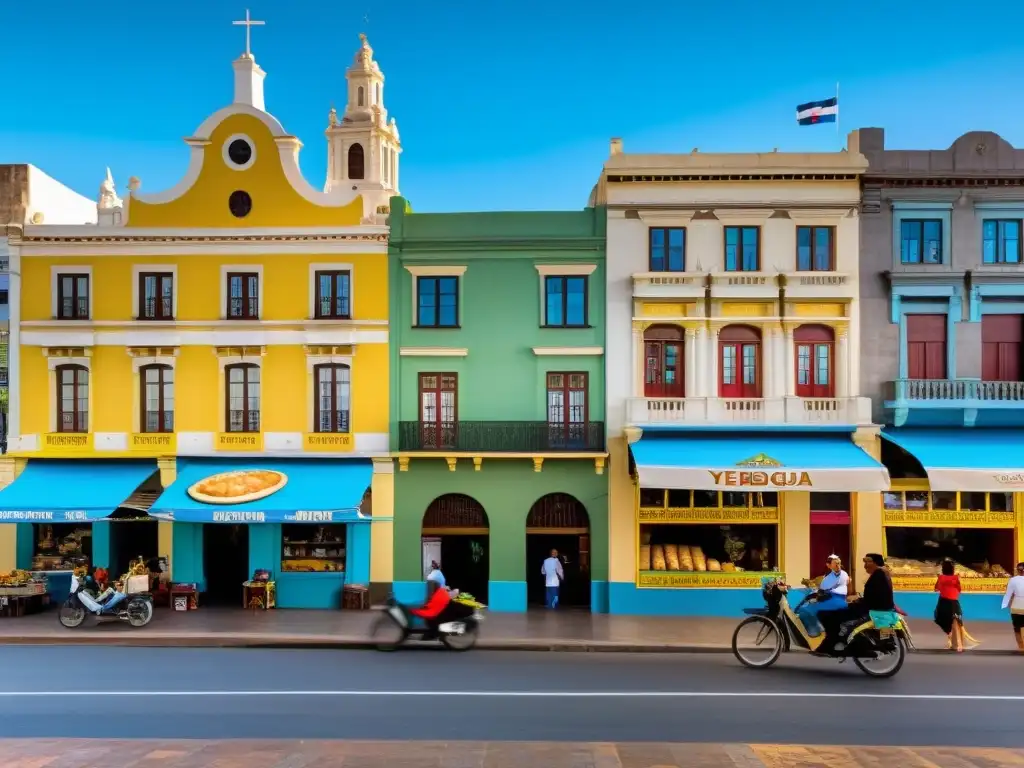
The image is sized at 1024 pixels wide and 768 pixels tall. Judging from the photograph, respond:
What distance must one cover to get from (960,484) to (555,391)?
29.6 ft

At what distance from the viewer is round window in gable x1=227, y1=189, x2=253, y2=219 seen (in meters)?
22.5

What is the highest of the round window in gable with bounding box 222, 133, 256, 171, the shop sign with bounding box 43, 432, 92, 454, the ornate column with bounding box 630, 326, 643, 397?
the round window in gable with bounding box 222, 133, 256, 171

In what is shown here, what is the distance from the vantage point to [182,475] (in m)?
21.8

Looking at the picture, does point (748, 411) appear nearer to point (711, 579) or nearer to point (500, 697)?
point (711, 579)

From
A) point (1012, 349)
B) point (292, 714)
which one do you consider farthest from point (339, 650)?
point (1012, 349)

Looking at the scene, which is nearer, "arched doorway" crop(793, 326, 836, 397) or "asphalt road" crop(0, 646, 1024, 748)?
"asphalt road" crop(0, 646, 1024, 748)

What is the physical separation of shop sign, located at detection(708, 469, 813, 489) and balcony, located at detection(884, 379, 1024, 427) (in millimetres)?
3304

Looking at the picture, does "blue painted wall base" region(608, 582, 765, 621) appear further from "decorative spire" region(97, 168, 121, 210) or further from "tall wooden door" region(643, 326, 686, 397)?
"decorative spire" region(97, 168, 121, 210)

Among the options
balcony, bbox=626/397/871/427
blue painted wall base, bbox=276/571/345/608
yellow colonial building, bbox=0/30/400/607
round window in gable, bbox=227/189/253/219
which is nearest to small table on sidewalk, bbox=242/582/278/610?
blue painted wall base, bbox=276/571/345/608

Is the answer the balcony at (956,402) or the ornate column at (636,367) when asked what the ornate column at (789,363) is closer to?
the balcony at (956,402)

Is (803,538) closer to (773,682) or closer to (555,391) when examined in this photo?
(555,391)

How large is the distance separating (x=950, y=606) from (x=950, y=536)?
17.9 ft

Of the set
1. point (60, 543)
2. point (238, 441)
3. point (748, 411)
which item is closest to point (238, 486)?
point (238, 441)

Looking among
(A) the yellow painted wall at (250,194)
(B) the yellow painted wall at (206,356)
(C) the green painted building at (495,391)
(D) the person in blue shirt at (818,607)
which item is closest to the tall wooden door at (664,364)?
(C) the green painted building at (495,391)
